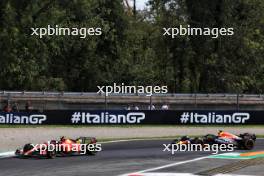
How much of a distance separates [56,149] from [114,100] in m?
20.8

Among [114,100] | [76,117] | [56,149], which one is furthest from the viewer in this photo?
[114,100]

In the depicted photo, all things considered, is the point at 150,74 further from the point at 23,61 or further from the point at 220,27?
the point at 23,61

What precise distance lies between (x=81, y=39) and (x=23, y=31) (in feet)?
17.8

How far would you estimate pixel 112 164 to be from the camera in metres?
15.5

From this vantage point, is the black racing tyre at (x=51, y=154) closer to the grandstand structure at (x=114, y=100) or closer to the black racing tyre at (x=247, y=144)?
the black racing tyre at (x=247, y=144)

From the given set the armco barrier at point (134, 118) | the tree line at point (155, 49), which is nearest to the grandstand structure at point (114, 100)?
the armco barrier at point (134, 118)

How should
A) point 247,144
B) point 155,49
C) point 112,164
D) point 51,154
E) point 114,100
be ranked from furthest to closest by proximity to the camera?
point 155,49
point 114,100
point 247,144
point 51,154
point 112,164

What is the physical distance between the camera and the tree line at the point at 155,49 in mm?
51256

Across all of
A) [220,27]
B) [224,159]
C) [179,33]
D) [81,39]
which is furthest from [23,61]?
[224,159]

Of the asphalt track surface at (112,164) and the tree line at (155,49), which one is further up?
the tree line at (155,49)

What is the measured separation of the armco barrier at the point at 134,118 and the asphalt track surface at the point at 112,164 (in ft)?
33.3

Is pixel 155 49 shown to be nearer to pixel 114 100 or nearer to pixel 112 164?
pixel 114 100

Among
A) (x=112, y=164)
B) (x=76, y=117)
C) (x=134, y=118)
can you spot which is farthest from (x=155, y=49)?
(x=112, y=164)

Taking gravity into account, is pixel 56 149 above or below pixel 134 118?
below
